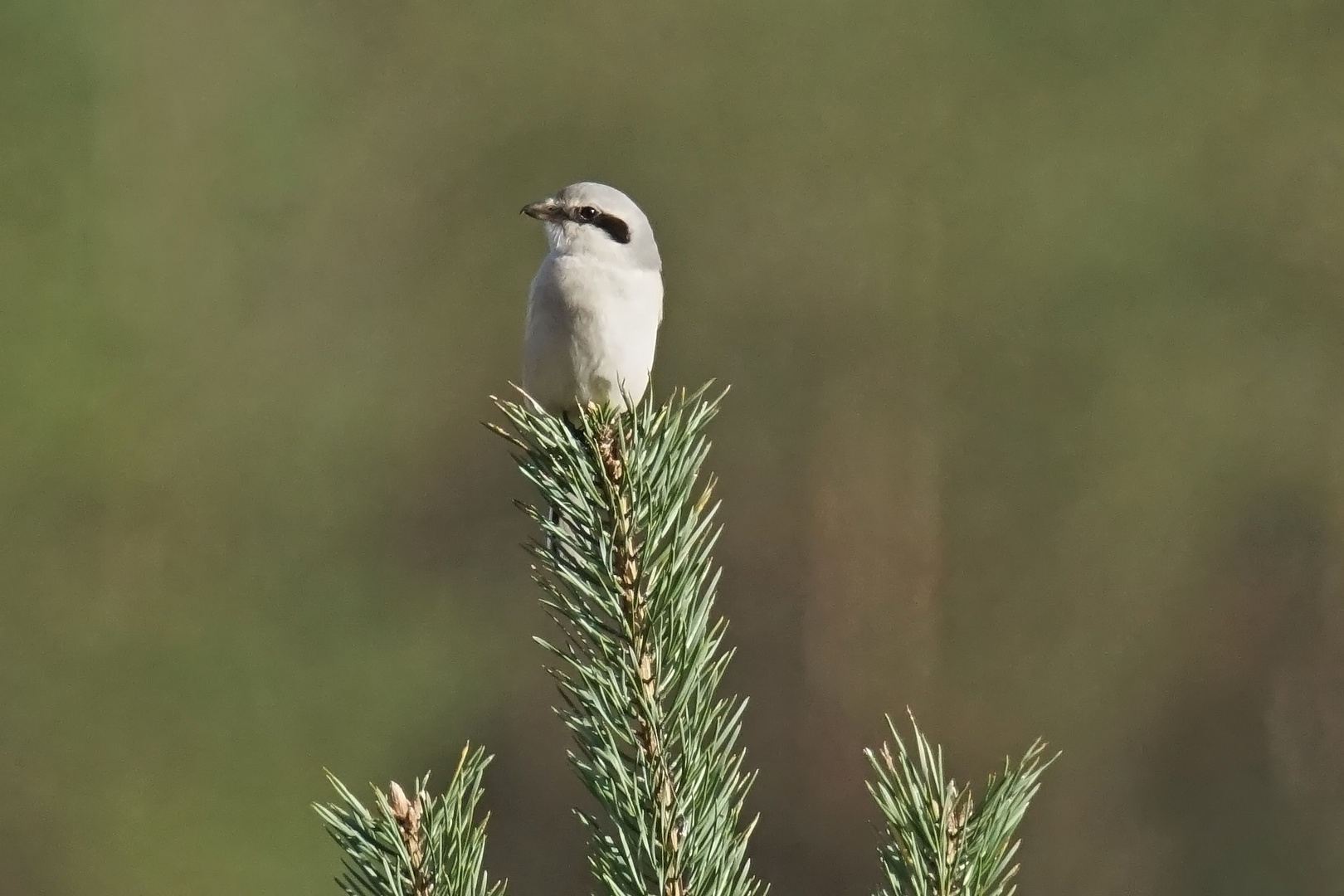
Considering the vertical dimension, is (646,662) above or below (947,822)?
above

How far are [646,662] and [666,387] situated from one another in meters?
5.19

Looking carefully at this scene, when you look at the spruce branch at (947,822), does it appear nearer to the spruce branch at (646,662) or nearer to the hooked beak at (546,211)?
the spruce branch at (646,662)

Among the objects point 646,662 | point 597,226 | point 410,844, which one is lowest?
point 410,844

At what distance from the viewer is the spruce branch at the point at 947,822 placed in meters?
0.97

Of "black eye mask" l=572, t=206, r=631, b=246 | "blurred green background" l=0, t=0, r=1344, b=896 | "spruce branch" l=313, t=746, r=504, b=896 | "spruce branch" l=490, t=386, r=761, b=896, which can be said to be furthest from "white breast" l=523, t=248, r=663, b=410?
"blurred green background" l=0, t=0, r=1344, b=896

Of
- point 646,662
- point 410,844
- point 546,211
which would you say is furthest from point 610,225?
point 410,844

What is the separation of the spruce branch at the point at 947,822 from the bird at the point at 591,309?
116 centimetres

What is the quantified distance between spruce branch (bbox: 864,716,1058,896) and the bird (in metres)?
1.16

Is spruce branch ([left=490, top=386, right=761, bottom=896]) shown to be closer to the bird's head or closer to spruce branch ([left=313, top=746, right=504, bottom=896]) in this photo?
spruce branch ([left=313, top=746, right=504, bottom=896])

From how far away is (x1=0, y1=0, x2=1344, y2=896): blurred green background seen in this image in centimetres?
652

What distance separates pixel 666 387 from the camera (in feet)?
20.6

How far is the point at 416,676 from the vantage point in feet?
25.6

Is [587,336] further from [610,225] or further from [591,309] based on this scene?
[610,225]

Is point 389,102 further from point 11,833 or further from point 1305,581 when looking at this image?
point 1305,581
